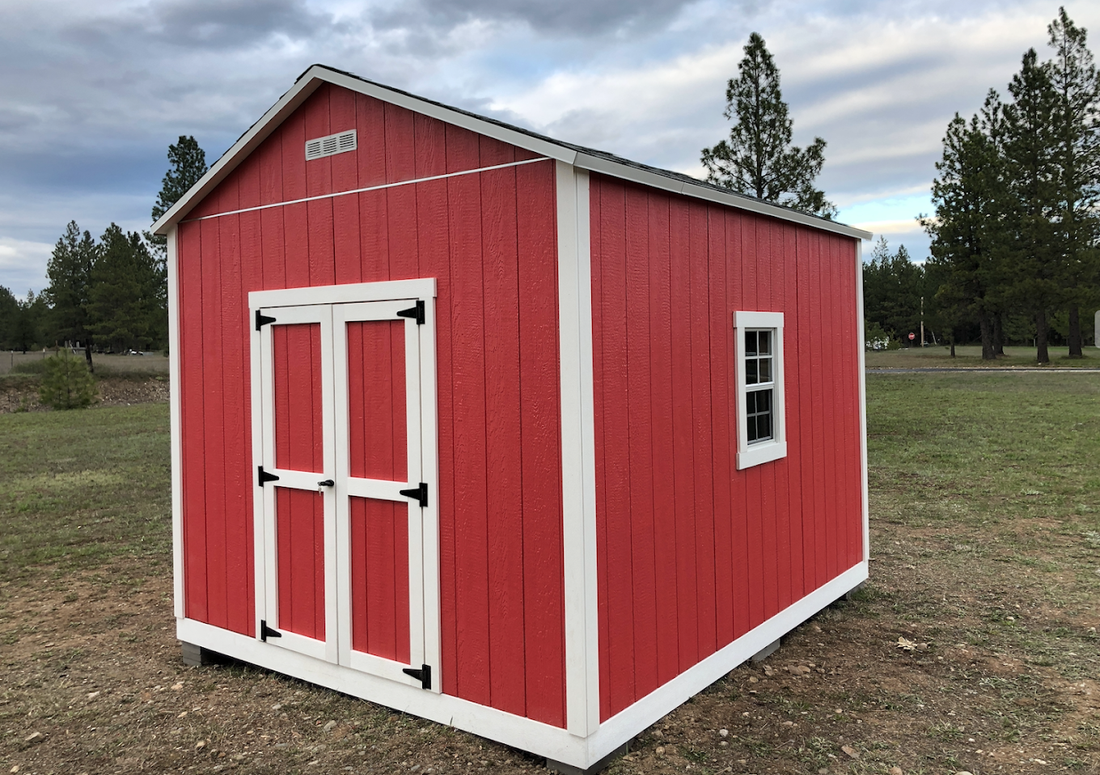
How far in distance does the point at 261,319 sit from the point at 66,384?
84.7ft

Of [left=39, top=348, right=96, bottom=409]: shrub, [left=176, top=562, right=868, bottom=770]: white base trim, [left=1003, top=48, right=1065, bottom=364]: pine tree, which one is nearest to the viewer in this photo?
[left=176, top=562, right=868, bottom=770]: white base trim

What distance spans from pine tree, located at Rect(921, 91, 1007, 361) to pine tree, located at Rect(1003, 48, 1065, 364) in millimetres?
681

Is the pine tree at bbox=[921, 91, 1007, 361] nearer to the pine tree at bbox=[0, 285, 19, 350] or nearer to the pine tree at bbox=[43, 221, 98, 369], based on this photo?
the pine tree at bbox=[43, 221, 98, 369]

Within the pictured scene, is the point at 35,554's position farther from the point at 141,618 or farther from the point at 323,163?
the point at 323,163

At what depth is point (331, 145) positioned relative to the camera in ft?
15.2

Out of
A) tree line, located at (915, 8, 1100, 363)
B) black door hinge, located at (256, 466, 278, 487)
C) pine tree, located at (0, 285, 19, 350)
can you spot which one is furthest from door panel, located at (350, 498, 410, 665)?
pine tree, located at (0, 285, 19, 350)

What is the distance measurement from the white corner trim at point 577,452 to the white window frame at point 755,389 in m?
1.59

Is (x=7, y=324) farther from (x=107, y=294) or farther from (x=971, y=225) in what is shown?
(x=971, y=225)

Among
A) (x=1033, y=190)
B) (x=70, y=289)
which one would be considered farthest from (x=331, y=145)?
(x=70, y=289)

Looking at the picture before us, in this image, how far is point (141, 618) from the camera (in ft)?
21.2

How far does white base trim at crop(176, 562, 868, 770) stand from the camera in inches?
148

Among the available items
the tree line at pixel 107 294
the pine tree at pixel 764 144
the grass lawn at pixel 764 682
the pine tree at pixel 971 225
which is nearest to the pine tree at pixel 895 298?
the pine tree at pixel 971 225

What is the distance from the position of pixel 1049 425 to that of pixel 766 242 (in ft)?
47.4

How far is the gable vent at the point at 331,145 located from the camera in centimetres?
456
